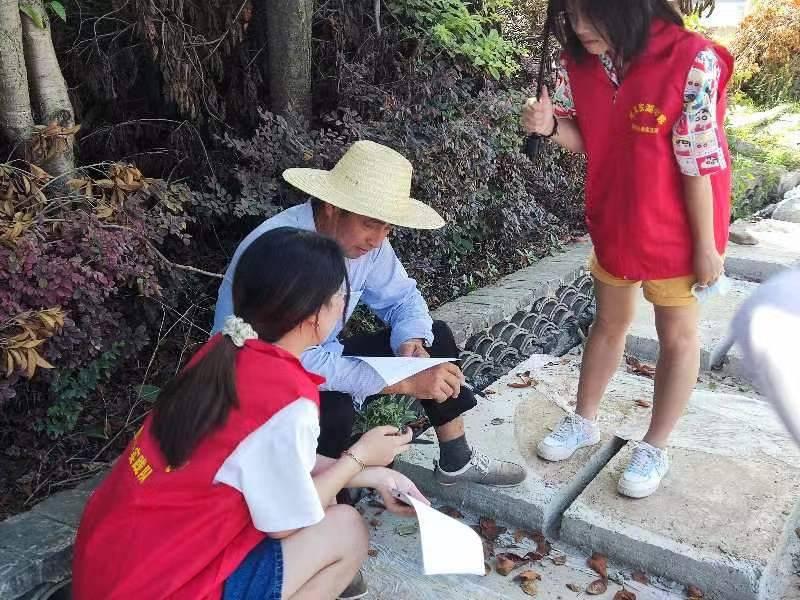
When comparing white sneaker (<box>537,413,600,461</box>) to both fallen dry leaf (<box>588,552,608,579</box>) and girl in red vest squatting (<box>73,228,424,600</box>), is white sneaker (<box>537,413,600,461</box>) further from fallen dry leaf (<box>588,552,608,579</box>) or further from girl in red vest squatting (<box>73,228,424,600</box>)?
girl in red vest squatting (<box>73,228,424,600</box>)

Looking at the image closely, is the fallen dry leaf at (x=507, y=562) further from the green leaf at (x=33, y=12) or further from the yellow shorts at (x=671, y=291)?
the green leaf at (x=33, y=12)

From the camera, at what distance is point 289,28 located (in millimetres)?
3600

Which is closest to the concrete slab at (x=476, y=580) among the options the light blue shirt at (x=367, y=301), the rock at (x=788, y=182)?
the light blue shirt at (x=367, y=301)

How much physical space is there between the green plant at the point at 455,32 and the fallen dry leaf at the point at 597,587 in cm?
282

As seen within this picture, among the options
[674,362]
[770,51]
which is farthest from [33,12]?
[770,51]

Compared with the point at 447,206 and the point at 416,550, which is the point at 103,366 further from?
the point at 447,206

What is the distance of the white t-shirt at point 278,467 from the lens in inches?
63.2

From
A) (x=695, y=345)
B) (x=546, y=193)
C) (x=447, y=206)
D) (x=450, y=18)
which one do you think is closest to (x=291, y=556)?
(x=695, y=345)

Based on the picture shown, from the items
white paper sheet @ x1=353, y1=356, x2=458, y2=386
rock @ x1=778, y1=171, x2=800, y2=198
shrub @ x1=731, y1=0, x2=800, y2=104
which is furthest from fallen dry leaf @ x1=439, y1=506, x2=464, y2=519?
shrub @ x1=731, y1=0, x2=800, y2=104

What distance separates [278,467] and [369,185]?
105cm

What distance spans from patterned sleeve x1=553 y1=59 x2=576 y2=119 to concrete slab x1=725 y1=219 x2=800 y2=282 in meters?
2.52

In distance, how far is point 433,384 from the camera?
2.29 meters

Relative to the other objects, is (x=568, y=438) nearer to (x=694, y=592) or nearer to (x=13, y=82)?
(x=694, y=592)

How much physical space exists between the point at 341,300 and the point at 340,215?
60 centimetres
